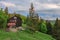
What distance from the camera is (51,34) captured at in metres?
48.5

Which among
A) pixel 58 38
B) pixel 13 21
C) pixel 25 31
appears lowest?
pixel 58 38

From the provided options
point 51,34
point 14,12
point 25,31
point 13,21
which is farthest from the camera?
point 51,34

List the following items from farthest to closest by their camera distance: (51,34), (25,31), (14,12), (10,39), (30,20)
A: (51,34) → (30,20) → (14,12) → (25,31) → (10,39)

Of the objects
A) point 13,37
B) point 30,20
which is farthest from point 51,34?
point 13,37

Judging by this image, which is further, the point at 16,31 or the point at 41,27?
the point at 41,27

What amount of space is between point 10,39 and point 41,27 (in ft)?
56.7

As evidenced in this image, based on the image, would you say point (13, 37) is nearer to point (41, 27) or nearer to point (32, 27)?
point (32, 27)

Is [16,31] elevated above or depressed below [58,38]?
above

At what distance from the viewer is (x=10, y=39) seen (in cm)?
3166

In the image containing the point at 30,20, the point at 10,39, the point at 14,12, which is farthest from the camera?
the point at 30,20

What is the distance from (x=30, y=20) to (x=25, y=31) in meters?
6.55

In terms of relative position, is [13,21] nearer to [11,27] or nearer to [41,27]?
[11,27]

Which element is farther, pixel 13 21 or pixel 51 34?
pixel 51 34

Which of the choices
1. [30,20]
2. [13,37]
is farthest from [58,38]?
[13,37]
